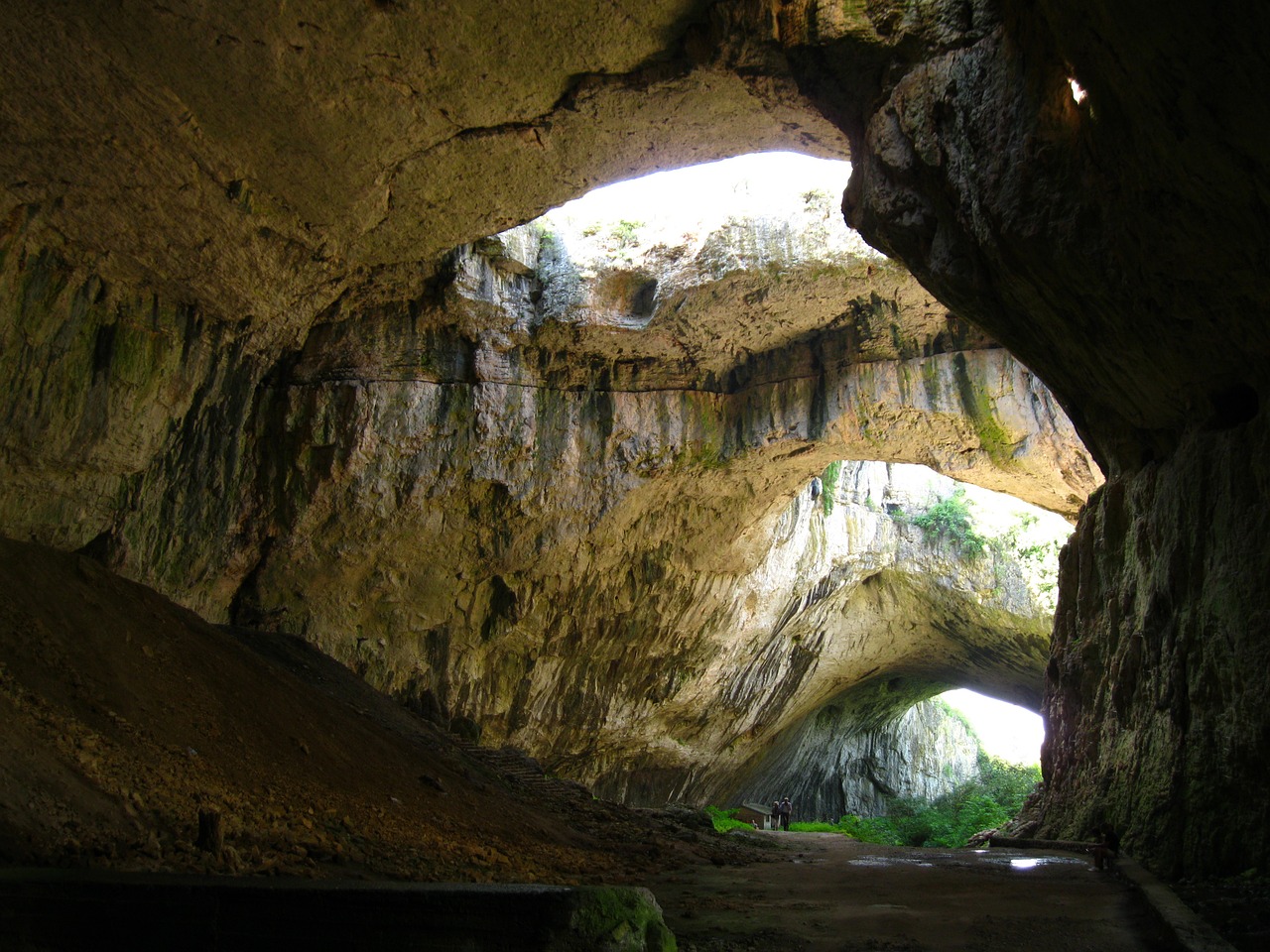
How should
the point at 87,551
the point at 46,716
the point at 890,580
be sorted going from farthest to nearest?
the point at 890,580, the point at 87,551, the point at 46,716

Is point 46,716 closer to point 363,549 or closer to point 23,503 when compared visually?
point 23,503

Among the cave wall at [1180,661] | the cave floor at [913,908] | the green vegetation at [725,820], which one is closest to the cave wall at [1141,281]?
the cave wall at [1180,661]

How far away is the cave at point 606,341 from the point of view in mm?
6234

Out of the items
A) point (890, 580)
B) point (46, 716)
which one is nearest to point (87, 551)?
point (46, 716)

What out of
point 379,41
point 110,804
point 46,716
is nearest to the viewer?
point 110,804

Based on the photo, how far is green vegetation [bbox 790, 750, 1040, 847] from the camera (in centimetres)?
2466

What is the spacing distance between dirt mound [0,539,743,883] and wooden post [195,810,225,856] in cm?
6

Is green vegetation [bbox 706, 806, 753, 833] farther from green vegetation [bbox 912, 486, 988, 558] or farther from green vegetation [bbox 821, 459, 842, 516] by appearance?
green vegetation [bbox 912, 486, 988, 558]

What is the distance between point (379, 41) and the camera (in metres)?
8.14

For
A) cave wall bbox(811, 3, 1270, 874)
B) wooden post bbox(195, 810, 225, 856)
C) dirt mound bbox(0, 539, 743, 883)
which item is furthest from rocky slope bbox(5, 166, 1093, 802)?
wooden post bbox(195, 810, 225, 856)

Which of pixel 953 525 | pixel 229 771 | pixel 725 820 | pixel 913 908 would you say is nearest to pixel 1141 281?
pixel 913 908

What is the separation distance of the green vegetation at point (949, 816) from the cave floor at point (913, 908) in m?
14.5

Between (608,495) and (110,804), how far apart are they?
11.0m

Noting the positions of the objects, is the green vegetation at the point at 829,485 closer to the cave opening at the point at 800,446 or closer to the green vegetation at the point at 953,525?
the cave opening at the point at 800,446
